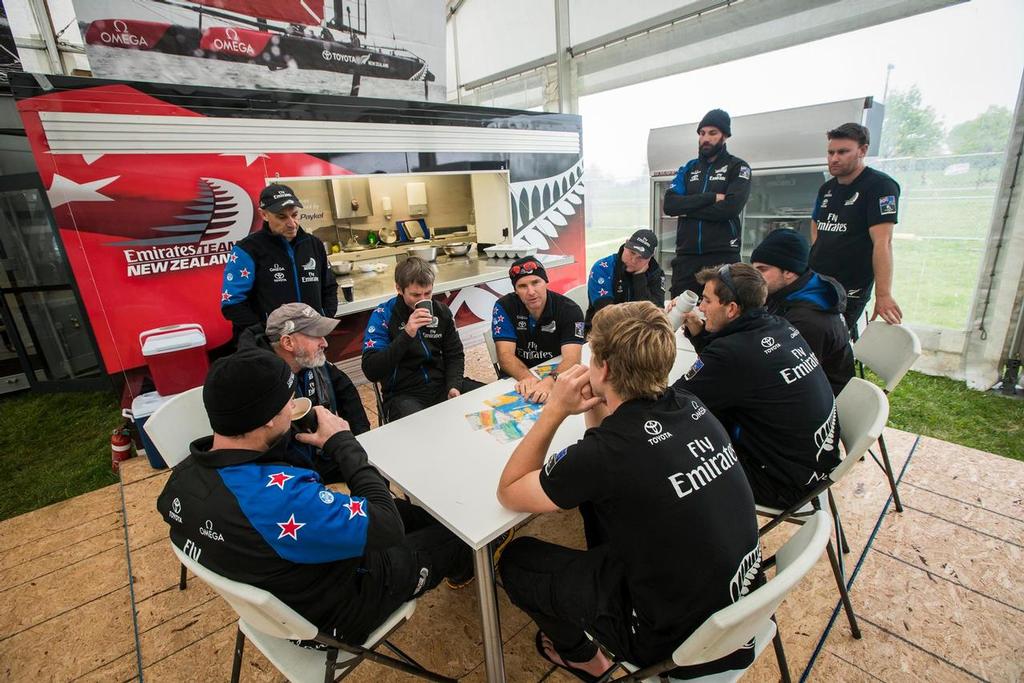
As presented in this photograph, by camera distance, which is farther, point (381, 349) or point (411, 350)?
point (411, 350)

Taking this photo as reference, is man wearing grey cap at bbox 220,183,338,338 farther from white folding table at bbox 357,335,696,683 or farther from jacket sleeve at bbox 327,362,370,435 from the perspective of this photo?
white folding table at bbox 357,335,696,683

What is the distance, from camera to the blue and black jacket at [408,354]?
2436 millimetres

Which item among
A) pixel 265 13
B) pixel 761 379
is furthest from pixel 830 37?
pixel 265 13

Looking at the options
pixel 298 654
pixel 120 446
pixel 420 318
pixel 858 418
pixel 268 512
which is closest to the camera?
pixel 268 512

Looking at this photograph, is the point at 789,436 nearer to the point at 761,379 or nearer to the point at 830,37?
the point at 761,379

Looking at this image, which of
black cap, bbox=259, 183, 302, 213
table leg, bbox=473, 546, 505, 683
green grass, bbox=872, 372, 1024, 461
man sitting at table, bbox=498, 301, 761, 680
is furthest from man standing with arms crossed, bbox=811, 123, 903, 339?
black cap, bbox=259, 183, 302, 213

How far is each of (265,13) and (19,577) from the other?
4108mm

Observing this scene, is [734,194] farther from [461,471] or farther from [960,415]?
[461,471]

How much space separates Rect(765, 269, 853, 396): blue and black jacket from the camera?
210 cm

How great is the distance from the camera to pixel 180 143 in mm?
3047

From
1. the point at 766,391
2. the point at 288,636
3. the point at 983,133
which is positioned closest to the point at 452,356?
the point at 766,391

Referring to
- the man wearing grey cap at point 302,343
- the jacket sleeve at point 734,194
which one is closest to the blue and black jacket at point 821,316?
the jacket sleeve at point 734,194

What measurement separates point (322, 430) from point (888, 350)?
8.54ft

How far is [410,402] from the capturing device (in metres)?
2.55
